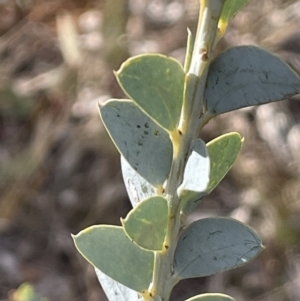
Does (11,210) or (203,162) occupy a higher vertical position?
(203,162)

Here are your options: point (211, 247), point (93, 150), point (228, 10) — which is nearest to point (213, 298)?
point (211, 247)

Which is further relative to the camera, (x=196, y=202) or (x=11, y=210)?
(x=11, y=210)

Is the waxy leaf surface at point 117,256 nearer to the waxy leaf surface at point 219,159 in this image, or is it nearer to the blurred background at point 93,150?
the waxy leaf surface at point 219,159

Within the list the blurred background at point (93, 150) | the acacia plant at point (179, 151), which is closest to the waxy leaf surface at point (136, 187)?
the acacia plant at point (179, 151)

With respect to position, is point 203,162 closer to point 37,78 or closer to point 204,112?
point 204,112

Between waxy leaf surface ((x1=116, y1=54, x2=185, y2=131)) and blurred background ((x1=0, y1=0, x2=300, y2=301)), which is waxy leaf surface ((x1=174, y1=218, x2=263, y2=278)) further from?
blurred background ((x1=0, y1=0, x2=300, y2=301))

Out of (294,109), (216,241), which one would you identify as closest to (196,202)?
(216,241)
